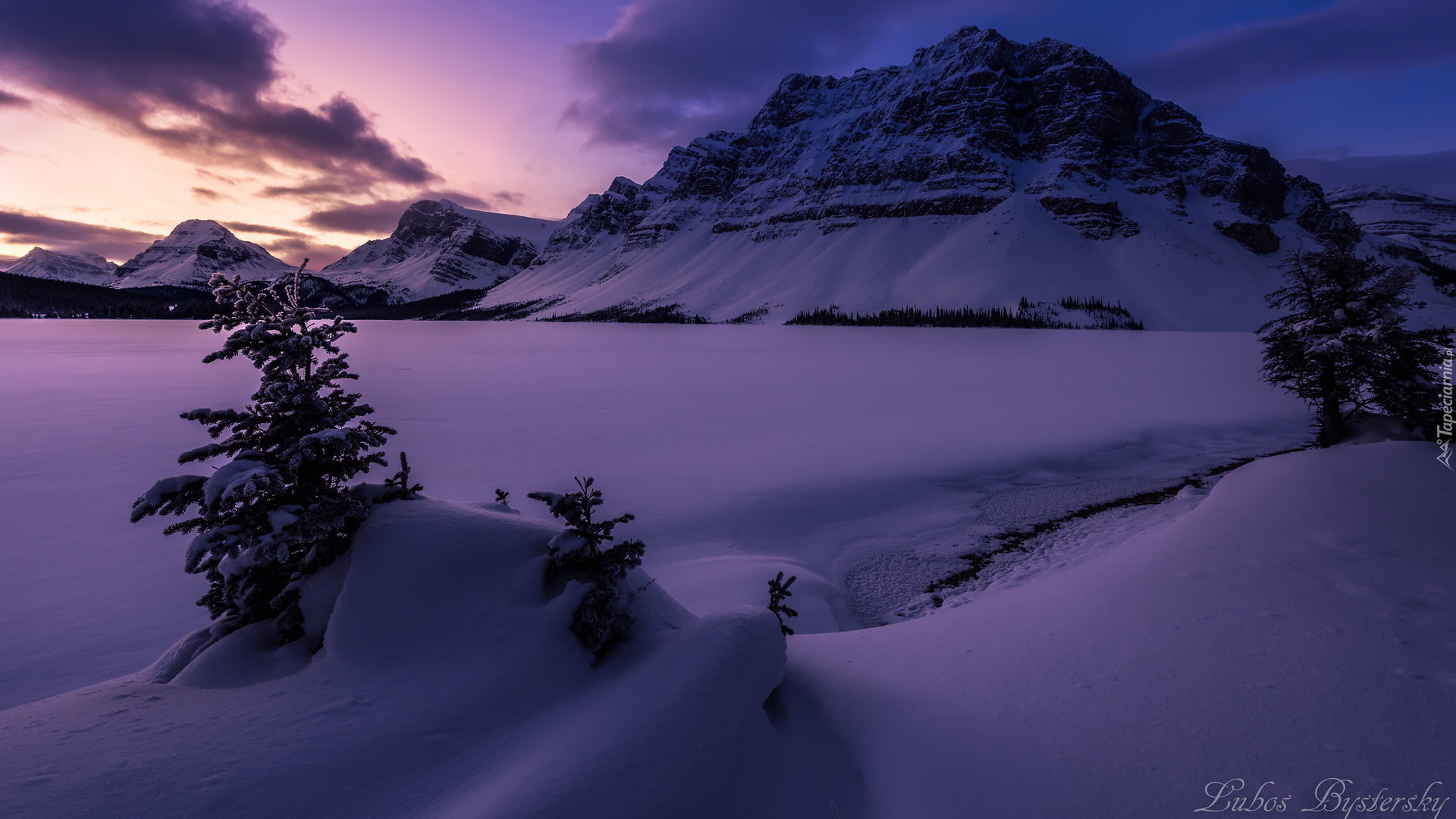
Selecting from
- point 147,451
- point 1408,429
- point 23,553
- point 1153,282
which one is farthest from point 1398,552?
point 1153,282

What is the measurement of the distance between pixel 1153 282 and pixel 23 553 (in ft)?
727

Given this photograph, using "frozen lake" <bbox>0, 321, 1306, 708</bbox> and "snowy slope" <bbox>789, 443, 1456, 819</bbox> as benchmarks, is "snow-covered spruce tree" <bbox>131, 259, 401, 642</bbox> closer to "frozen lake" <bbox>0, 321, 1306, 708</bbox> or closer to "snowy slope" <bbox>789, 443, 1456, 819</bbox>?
"frozen lake" <bbox>0, 321, 1306, 708</bbox>

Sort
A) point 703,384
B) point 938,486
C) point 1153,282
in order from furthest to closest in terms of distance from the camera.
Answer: point 1153,282, point 703,384, point 938,486

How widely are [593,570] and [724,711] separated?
1.63 metres

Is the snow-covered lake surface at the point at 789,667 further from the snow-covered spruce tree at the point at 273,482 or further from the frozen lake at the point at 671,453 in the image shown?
the snow-covered spruce tree at the point at 273,482

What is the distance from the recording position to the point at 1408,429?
10.8 m

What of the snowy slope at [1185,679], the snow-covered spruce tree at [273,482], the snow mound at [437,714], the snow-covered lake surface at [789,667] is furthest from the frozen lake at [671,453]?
the snow mound at [437,714]

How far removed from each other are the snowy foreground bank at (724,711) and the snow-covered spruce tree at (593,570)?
6.4 inches

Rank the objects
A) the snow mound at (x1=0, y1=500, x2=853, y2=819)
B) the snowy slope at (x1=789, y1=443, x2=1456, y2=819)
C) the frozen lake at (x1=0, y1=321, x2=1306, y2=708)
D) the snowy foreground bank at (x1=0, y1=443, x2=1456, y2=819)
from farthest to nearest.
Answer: the frozen lake at (x1=0, y1=321, x2=1306, y2=708), the snowy slope at (x1=789, y1=443, x2=1456, y2=819), the snowy foreground bank at (x1=0, y1=443, x2=1456, y2=819), the snow mound at (x1=0, y1=500, x2=853, y2=819)

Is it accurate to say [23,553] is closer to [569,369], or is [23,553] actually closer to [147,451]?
[147,451]

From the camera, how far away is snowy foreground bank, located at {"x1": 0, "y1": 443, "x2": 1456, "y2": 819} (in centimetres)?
319

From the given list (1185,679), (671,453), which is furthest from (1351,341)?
(671,453)

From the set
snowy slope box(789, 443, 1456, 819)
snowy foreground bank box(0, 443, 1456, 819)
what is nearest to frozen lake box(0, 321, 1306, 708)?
snowy slope box(789, 443, 1456, 819)

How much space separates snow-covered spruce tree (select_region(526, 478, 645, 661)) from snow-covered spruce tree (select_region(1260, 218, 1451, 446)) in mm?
13067
